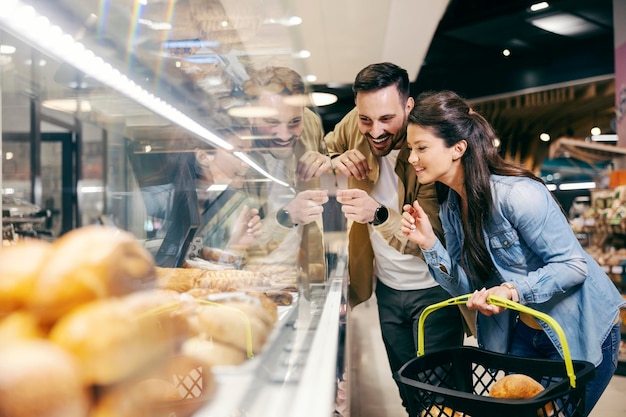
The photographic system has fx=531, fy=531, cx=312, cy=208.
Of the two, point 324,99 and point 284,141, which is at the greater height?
point 324,99

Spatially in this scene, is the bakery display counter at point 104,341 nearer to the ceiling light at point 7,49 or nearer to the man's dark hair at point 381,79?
the ceiling light at point 7,49

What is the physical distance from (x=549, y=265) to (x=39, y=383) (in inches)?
64.1

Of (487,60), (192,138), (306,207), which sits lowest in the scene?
(306,207)

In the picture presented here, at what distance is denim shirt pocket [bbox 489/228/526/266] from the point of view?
1.71m

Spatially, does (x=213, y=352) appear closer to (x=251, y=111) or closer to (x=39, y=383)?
(x=39, y=383)

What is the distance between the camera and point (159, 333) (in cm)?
36

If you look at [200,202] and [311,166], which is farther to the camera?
[311,166]

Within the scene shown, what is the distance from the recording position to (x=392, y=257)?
219 cm

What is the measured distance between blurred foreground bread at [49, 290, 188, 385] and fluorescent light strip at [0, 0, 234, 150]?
1.10ft

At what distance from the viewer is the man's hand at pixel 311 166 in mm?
1476

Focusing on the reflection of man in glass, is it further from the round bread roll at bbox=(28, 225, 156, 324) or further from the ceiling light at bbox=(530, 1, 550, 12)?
the ceiling light at bbox=(530, 1, 550, 12)

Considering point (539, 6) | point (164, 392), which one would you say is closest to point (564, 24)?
point (539, 6)

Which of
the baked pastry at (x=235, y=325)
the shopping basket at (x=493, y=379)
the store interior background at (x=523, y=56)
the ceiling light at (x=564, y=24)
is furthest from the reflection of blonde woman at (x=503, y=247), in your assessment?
the ceiling light at (x=564, y=24)

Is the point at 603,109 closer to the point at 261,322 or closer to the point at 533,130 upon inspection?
the point at 533,130
